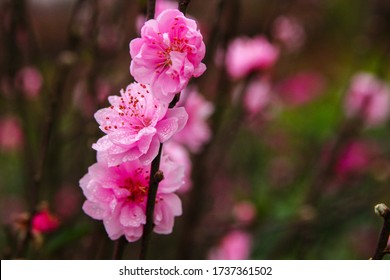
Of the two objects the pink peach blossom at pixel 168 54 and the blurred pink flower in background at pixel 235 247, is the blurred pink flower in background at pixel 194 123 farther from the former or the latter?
the pink peach blossom at pixel 168 54

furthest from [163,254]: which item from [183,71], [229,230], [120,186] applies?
[183,71]

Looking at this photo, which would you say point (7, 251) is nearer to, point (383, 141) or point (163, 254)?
point (163, 254)

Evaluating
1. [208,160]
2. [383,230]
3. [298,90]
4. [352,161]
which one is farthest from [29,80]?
[298,90]

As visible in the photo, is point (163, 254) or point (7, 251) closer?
point (7, 251)

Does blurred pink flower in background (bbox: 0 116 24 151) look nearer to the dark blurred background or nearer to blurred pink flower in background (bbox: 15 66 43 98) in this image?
the dark blurred background

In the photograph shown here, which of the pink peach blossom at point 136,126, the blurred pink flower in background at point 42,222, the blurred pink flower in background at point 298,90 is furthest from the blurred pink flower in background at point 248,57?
the blurred pink flower in background at point 298,90
